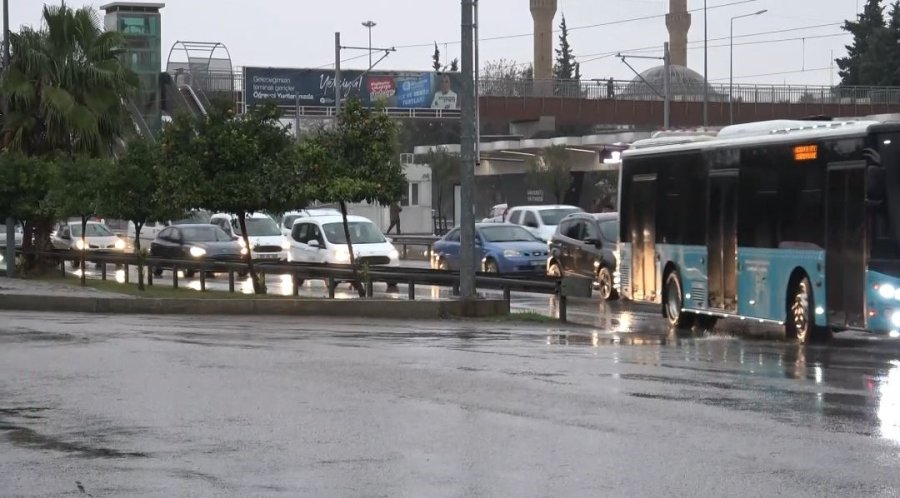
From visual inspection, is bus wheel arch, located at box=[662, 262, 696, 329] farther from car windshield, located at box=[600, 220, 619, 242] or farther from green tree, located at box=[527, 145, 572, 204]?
green tree, located at box=[527, 145, 572, 204]

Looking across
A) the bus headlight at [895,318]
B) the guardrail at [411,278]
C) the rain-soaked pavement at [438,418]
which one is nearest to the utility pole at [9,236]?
the guardrail at [411,278]

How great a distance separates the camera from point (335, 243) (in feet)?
124

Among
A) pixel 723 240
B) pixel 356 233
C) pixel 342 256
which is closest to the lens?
pixel 723 240

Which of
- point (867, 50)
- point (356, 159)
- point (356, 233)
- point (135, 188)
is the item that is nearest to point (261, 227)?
point (356, 233)

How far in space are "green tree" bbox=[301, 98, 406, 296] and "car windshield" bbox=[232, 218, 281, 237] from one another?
15.1 metres

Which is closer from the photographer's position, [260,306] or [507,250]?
[260,306]

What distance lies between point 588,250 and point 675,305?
26.3ft

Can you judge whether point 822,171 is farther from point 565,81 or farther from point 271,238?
point 565,81

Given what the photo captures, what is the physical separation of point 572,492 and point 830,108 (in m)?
71.7

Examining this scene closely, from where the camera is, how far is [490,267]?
121 feet

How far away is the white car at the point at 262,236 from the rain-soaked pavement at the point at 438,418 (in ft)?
75.2

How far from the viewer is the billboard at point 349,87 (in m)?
79.2

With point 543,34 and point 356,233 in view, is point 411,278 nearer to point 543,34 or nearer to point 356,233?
point 356,233

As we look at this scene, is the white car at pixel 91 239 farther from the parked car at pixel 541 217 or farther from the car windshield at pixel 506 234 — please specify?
the car windshield at pixel 506 234
